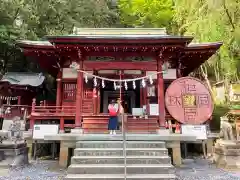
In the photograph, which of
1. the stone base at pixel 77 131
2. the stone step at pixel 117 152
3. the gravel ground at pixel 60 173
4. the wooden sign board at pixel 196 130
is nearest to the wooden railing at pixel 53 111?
the stone base at pixel 77 131

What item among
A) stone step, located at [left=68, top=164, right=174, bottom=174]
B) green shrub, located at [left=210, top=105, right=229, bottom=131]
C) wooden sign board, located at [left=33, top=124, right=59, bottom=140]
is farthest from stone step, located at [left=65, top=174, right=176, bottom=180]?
green shrub, located at [left=210, top=105, right=229, bottom=131]

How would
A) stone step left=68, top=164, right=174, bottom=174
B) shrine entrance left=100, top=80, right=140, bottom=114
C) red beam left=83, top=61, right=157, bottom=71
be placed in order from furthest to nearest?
shrine entrance left=100, top=80, right=140, bottom=114 < red beam left=83, top=61, right=157, bottom=71 < stone step left=68, top=164, right=174, bottom=174

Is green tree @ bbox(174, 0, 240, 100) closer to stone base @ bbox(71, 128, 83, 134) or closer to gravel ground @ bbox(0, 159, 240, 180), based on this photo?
gravel ground @ bbox(0, 159, 240, 180)

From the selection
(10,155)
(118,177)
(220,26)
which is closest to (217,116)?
(220,26)

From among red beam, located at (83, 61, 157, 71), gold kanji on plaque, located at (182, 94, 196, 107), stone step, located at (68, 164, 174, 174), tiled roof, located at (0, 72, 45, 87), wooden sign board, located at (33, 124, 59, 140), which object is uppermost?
tiled roof, located at (0, 72, 45, 87)

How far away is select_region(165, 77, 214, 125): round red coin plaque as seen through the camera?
1068 cm

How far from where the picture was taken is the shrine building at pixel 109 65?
10.2 meters

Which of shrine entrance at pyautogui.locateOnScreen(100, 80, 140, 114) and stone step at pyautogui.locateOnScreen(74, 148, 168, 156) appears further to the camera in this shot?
shrine entrance at pyautogui.locateOnScreen(100, 80, 140, 114)

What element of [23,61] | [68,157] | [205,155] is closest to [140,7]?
[23,61]

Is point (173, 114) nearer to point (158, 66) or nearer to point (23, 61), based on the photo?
point (158, 66)

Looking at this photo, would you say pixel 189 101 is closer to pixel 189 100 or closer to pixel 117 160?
pixel 189 100

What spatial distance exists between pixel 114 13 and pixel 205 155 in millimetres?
19190

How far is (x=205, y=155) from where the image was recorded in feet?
36.2

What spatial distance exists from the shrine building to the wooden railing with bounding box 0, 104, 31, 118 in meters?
5.33
